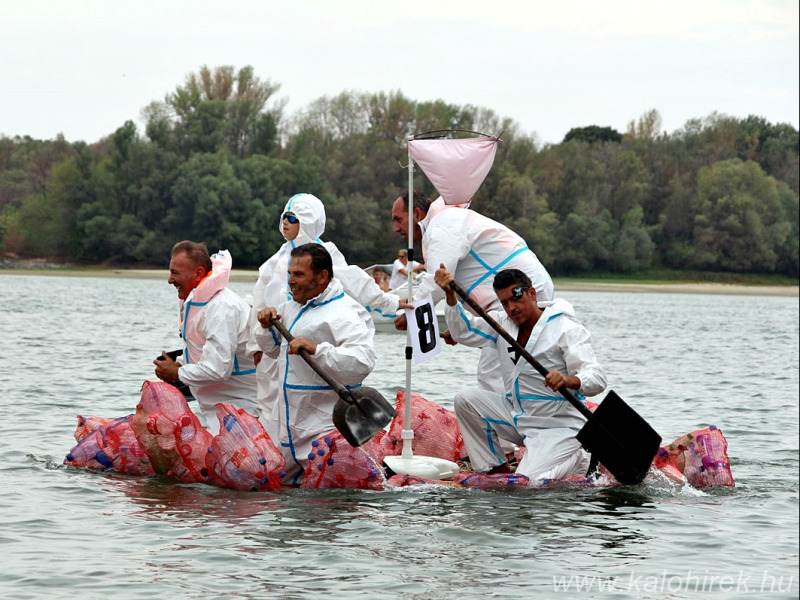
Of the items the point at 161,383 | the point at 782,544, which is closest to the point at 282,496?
the point at 161,383

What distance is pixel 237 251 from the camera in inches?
2461

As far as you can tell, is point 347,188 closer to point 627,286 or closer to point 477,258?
point 627,286

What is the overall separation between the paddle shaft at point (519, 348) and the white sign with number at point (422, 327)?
1.44ft

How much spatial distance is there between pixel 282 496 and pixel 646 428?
2.71 m

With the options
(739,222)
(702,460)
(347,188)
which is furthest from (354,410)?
(739,222)

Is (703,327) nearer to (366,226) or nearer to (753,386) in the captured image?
(753,386)

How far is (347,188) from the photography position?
230 ft

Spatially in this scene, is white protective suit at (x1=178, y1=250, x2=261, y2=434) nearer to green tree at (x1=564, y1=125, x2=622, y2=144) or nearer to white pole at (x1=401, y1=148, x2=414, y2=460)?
white pole at (x1=401, y1=148, x2=414, y2=460)

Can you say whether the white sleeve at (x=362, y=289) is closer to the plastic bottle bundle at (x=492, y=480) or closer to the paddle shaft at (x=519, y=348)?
the paddle shaft at (x=519, y=348)

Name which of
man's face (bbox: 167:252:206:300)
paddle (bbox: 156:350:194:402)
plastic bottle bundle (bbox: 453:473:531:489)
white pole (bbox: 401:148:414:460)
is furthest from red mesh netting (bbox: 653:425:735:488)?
man's face (bbox: 167:252:206:300)

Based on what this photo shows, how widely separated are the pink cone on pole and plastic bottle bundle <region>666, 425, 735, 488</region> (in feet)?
8.71

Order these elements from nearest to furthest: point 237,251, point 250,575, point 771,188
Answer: point 250,575, point 237,251, point 771,188

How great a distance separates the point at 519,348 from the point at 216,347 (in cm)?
225

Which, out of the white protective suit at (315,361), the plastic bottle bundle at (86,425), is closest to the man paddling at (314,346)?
the white protective suit at (315,361)
